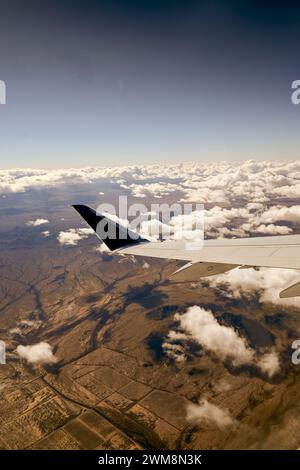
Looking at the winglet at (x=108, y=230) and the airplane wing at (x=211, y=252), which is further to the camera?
the winglet at (x=108, y=230)

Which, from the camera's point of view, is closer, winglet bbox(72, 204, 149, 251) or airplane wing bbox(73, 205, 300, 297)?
airplane wing bbox(73, 205, 300, 297)

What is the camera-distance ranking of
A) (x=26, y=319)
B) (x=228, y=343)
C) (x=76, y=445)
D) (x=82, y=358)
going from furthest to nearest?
1. (x=26, y=319)
2. (x=228, y=343)
3. (x=82, y=358)
4. (x=76, y=445)

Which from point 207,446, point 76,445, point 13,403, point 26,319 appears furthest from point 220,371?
point 26,319

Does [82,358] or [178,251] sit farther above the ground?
[178,251]

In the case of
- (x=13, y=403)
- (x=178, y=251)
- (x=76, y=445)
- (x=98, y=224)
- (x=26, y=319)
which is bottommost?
(x=26, y=319)

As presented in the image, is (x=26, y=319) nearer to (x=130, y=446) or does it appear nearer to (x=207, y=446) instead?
(x=130, y=446)
